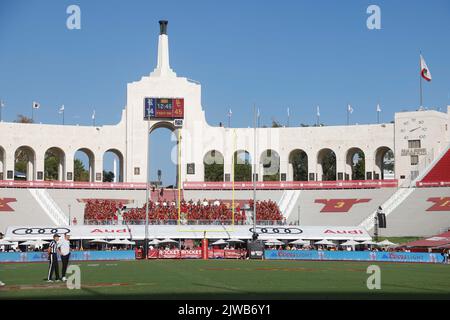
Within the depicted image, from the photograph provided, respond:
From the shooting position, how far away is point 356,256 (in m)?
54.4

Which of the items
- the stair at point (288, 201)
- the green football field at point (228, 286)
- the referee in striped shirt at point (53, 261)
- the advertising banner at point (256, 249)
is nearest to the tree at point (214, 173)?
the stair at point (288, 201)

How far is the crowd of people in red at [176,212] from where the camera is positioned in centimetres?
7688

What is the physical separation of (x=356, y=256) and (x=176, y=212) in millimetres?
28193

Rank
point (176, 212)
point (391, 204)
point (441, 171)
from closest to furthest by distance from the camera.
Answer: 1. point (176, 212)
2. point (391, 204)
3. point (441, 171)

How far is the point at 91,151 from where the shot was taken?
303 feet

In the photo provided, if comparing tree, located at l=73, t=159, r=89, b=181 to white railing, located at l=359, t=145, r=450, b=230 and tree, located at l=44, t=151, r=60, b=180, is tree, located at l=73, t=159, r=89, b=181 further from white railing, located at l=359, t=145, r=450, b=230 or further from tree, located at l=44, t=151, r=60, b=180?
white railing, located at l=359, t=145, r=450, b=230

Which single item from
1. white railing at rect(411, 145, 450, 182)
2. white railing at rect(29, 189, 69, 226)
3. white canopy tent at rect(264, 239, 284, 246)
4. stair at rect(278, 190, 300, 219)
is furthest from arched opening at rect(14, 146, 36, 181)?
white railing at rect(411, 145, 450, 182)

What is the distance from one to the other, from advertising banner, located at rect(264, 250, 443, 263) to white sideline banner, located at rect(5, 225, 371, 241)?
31.3 feet

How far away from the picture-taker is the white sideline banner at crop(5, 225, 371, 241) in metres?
65.3

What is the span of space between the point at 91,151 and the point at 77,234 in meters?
28.1

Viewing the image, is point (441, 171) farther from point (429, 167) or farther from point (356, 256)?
point (356, 256)

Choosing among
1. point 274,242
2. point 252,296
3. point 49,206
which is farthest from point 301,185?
point 252,296

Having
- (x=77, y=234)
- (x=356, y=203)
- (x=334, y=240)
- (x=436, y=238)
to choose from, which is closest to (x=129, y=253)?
(x=77, y=234)
